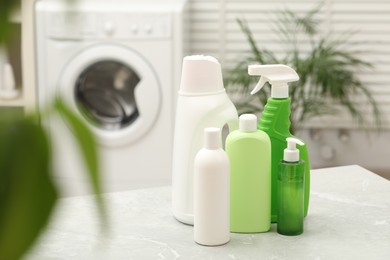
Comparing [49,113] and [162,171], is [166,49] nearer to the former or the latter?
[162,171]

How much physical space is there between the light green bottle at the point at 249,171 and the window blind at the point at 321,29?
2385 millimetres

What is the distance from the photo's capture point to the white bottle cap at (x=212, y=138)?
1.16m

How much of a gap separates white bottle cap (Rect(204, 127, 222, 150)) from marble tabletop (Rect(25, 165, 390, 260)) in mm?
191

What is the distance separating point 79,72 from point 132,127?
0.36 meters

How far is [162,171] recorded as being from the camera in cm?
328

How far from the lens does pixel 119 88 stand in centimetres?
327

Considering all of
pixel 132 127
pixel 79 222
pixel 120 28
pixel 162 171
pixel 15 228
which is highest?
pixel 15 228

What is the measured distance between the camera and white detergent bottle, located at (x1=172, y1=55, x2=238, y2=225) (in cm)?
126

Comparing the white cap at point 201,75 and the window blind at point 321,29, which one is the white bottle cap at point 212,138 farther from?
the window blind at point 321,29

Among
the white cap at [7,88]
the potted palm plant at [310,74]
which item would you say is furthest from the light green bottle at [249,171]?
the potted palm plant at [310,74]

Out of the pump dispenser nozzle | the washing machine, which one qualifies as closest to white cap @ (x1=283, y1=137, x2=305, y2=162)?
the pump dispenser nozzle

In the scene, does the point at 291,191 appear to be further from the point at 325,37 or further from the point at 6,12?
the point at 325,37

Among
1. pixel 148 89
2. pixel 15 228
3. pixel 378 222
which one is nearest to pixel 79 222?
pixel 378 222

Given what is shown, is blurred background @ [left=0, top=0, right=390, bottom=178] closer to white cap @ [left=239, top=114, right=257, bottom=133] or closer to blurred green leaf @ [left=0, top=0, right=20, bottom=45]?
white cap @ [left=239, top=114, right=257, bottom=133]
